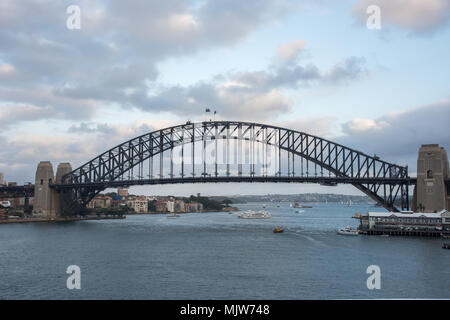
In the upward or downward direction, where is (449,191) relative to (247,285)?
upward

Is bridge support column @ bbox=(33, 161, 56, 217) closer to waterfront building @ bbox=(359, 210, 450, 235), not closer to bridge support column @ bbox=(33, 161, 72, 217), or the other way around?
bridge support column @ bbox=(33, 161, 72, 217)

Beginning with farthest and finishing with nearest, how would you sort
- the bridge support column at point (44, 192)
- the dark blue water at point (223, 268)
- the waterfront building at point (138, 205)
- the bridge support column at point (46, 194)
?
the waterfront building at point (138, 205) → the bridge support column at point (46, 194) → the bridge support column at point (44, 192) → the dark blue water at point (223, 268)

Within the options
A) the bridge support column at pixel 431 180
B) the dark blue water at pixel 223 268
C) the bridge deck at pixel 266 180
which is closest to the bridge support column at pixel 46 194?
the bridge deck at pixel 266 180

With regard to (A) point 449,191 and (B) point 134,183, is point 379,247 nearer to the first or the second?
(A) point 449,191

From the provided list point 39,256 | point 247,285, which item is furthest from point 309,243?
point 39,256

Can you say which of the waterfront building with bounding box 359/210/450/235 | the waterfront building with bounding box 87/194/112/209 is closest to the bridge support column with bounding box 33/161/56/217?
the waterfront building with bounding box 359/210/450/235

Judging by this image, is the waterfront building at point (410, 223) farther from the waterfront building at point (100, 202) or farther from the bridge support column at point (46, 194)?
the waterfront building at point (100, 202)
